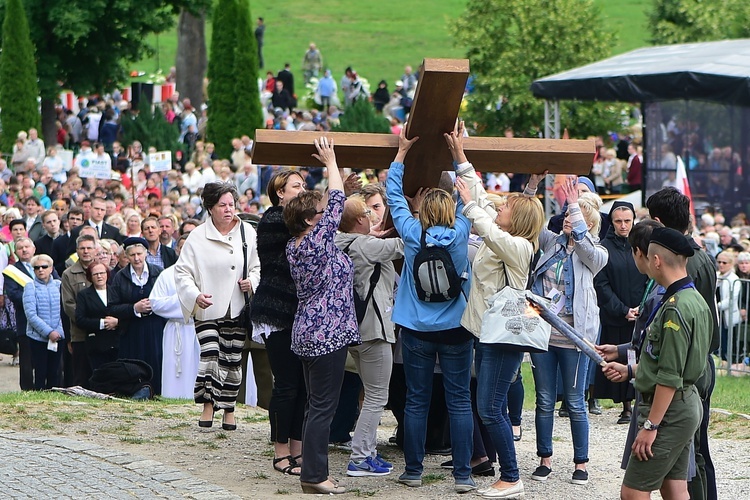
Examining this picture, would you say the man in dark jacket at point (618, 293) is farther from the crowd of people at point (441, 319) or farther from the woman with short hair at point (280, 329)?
the woman with short hair at point (280, 329)

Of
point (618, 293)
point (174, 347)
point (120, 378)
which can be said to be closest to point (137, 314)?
point (174, 347)

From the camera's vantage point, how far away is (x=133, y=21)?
3412 cm

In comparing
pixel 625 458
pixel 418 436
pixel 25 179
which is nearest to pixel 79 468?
pixel 418 436

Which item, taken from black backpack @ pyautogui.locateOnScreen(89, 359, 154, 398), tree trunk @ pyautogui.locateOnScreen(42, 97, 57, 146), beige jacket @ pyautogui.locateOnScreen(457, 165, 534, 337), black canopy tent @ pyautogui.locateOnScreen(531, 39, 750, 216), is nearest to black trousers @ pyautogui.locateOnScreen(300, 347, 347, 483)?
beige jacket @ pyautogui.locateOnScreen(457, 165, 534, 337)

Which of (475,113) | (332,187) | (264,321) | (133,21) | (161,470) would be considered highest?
(133,21)

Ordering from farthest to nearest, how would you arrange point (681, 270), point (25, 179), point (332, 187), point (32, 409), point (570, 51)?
point (570, 51)
point (25, 179)
point (32, 409)
point (332, 187)
point (681, 270)

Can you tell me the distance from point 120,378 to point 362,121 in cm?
2204

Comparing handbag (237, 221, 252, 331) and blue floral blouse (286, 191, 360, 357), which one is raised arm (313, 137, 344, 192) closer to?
blue floral blouse (286, 191, 360, 357)

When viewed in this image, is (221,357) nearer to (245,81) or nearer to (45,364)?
(45,364)

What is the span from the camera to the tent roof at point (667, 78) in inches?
809

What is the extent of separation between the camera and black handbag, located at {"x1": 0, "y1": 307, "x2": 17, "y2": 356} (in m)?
14.4

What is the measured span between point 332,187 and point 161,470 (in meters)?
2.10

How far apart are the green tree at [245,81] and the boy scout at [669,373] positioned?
27.3m

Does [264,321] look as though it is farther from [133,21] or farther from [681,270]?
[133,21]
